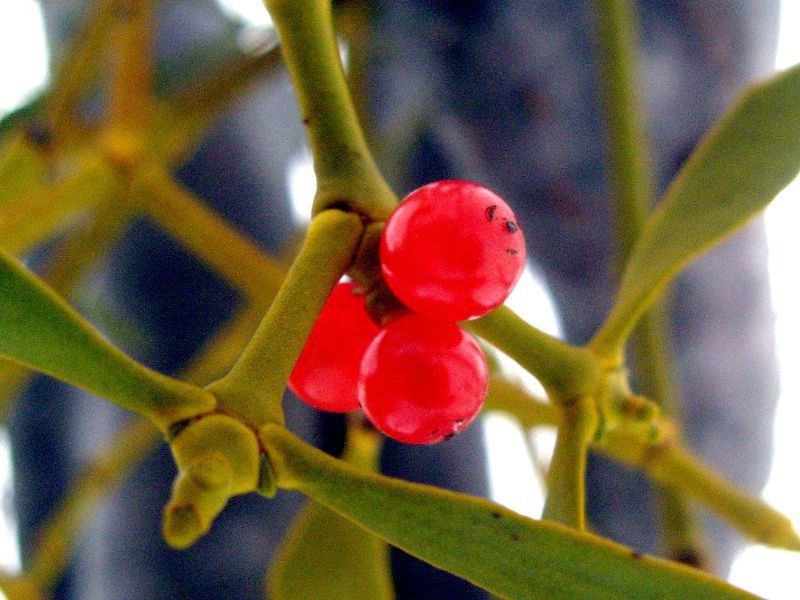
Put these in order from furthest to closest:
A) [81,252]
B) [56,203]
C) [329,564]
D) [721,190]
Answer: [81,252], [56,203], [329,564], [721,190]

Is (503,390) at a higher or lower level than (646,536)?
higher

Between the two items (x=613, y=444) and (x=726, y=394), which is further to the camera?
(x=726, y=394)

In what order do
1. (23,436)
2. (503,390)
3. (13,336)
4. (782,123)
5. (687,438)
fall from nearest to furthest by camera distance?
(13,336) < (782,123) < (503,390) < (687,438) < (23,436)

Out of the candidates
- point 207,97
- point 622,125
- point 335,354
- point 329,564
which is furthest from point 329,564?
point 207,97

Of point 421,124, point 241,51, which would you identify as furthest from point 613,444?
point 241,51

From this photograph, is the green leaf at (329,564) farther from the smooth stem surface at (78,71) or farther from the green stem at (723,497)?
the smooth stem surface at (78,71)

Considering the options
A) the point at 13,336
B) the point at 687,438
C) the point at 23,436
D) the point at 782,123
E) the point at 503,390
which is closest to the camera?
the point at 13,336

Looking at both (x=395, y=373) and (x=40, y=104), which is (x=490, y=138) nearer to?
(x=40, y=104)

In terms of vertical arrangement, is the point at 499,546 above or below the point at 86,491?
above

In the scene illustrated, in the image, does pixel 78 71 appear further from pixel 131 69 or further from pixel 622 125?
pixel 622 125
